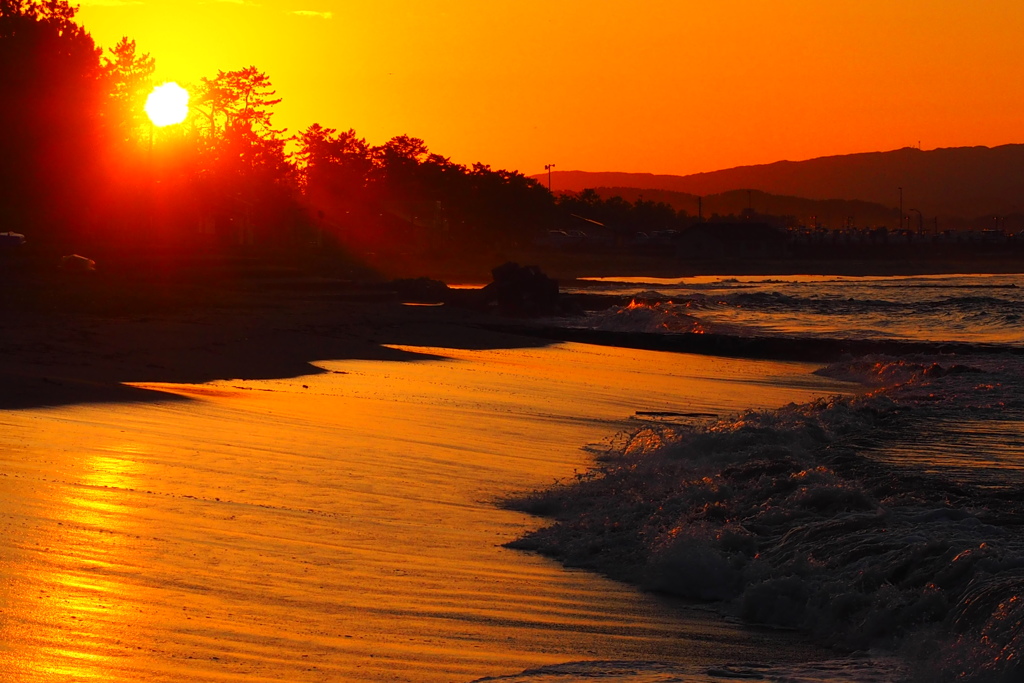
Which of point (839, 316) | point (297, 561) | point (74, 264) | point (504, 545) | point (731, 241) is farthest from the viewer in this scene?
point (731, 241)

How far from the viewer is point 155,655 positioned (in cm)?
466

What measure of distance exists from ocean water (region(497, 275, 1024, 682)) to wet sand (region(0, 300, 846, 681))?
34 cm

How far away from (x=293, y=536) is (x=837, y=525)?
336 centimetres

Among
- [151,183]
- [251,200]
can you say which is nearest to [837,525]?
[151,183]

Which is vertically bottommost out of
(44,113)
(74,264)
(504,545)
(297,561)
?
(504,545)

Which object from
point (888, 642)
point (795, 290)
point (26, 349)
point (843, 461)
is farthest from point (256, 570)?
point (795, 290)

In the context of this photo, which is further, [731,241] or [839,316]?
[731,241]

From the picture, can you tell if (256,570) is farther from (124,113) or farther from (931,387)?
(124,113)

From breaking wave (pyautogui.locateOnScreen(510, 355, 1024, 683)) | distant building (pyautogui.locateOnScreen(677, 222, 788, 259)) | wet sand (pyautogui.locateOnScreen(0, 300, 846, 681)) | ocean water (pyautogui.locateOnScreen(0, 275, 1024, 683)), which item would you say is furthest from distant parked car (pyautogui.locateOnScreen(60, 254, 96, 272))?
distant building (pyautogui.locateOnScreen(677, 222, 788, 259))

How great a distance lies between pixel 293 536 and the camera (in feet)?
22.7

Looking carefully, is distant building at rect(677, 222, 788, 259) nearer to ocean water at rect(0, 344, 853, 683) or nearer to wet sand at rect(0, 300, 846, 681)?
wet sand at rect(0, 300, 846, 681)

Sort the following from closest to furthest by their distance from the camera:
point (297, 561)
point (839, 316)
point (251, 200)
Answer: point (297, 561)
point (839, 316)
point (251, 200)

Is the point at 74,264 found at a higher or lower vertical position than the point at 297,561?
higher

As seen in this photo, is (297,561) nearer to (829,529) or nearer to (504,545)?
(504,545)
